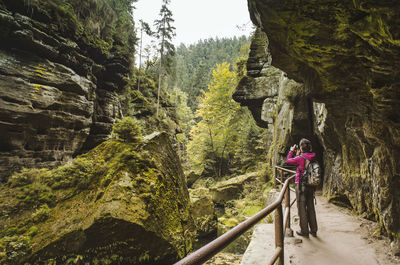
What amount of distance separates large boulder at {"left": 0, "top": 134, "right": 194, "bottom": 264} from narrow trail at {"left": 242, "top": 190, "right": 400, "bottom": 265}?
1.64 meters

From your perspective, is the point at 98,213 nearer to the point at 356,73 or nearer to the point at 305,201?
the point at 305,201

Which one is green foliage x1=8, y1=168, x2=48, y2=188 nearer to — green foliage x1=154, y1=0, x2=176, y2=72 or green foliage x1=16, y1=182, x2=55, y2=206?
green foliage x1=16, y1=182, x2=55, y2=206

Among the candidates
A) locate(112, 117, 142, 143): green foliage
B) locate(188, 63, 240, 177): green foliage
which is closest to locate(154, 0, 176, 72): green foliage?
locate(188, 63, 240, 177): green foliage

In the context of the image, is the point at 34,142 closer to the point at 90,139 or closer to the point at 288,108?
the point at 90,139

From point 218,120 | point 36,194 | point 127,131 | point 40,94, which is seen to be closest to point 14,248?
point 36,194

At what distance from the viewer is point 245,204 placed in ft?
42.4

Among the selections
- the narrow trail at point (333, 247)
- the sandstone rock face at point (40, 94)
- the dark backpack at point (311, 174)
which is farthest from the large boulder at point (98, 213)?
the sandstone rock face at point (40, 94)

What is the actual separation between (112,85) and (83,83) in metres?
4.09

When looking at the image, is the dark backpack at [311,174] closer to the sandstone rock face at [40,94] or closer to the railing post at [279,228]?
the railing post at [279,228]

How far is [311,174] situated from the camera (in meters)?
3.84

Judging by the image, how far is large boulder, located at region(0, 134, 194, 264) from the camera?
3020 mm

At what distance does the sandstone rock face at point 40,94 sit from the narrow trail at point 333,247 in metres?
12.0

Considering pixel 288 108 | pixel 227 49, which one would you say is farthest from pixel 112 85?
pixel 227 49

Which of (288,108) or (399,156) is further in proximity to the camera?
(288,108)
